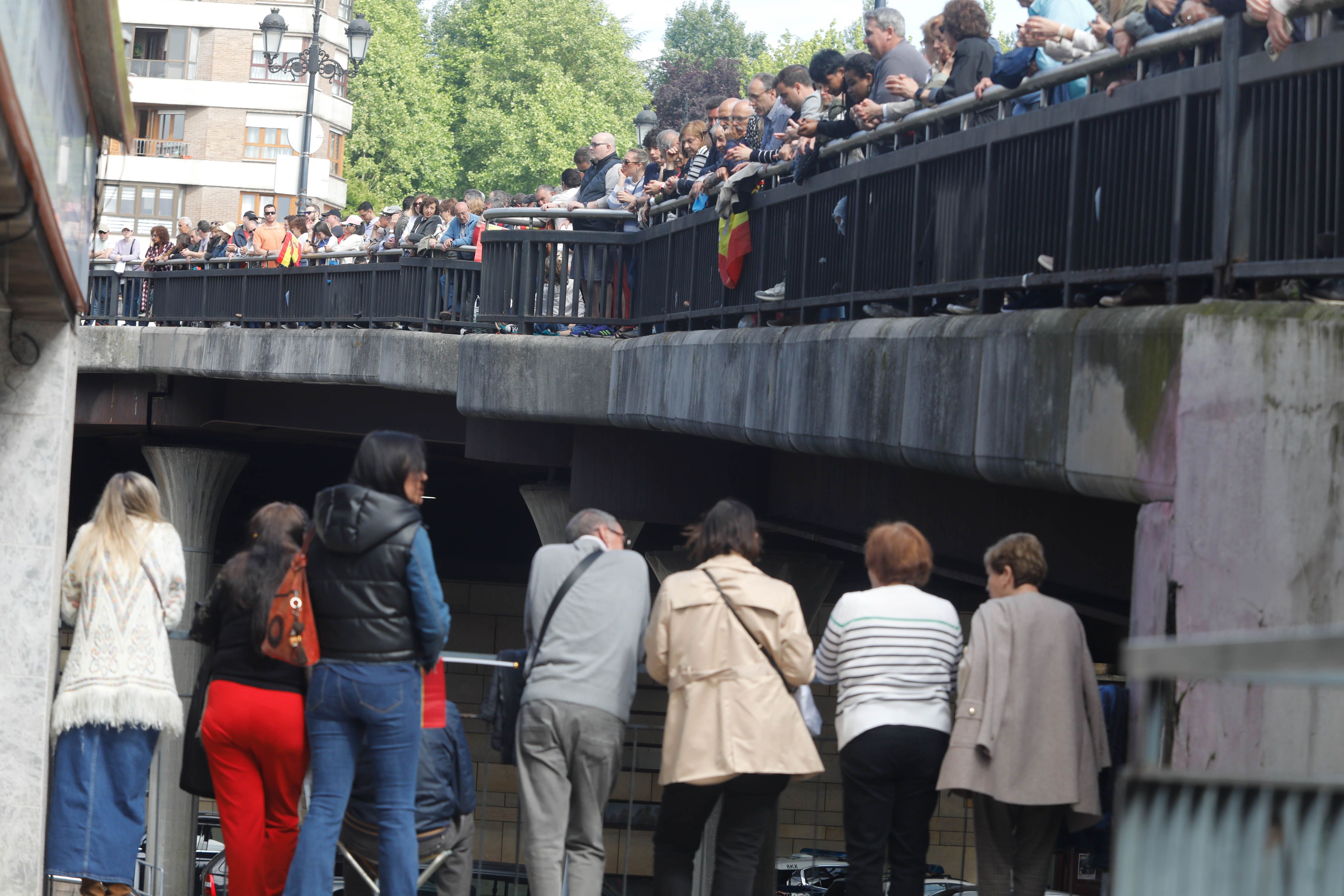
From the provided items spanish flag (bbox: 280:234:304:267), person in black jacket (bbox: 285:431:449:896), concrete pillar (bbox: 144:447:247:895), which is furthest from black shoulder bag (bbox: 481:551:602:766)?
concrete pillar (bbox: 144:447:247:895)

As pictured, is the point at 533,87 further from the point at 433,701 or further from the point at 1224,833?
the point at 1224,833

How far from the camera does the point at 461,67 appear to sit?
75.2 metres

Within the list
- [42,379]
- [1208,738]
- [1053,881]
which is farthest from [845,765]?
[1053,881]

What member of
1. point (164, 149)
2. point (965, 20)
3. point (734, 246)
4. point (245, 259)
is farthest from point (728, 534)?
point (164, 149)

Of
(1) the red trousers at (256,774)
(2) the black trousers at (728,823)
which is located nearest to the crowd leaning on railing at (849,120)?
(2) the black trousers at (728,823)

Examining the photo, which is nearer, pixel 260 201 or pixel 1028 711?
pixel 1028 711

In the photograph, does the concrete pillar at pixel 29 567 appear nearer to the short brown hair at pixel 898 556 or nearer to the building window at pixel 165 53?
the short brown hair at pixel 898 556

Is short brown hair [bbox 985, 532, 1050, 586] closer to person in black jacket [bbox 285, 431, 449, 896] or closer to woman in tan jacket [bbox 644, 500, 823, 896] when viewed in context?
woman in tan jacket [bbox 644, 500, 823, 896]

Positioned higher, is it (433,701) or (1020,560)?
(1020,560)

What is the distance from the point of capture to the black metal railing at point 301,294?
16.7 metres

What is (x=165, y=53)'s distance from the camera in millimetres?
64625

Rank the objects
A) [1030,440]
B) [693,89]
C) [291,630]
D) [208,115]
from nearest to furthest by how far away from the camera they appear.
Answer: [291,630] < [1030,440] < [208,115] < [693,89]

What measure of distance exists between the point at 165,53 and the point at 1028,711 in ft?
211

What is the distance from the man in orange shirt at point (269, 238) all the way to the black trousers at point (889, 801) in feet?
55.3
